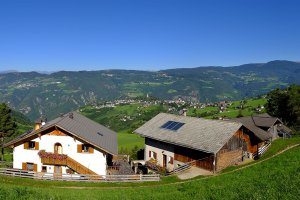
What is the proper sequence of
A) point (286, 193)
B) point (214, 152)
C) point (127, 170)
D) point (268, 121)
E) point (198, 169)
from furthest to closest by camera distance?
point (268, 121) < point (127, 170) < point (198, 169) < point (214, 152) < point (286, 193)

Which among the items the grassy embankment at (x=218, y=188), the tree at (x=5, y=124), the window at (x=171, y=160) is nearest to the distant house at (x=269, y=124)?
the window at (x=171, y=160)

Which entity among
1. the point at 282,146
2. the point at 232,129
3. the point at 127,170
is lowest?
the point at 127,170

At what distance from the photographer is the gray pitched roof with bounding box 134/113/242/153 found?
39.5m

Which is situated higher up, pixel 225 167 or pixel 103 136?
pixel 103 136

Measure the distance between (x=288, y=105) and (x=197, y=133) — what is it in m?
49.1

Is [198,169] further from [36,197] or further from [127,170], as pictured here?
[36,197]

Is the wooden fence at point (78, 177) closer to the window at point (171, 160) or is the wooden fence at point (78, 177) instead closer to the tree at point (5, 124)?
the window at point (171, 160)

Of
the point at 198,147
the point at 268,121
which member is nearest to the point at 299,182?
the point at 198,147

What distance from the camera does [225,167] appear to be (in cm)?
4009

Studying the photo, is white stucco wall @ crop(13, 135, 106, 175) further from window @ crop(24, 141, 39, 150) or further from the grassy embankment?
the grassy embankment

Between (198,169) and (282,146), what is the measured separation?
1402cm

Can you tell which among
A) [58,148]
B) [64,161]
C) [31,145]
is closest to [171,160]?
[64,161]

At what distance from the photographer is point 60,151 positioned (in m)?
40.4

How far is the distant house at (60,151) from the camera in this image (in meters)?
38.9
